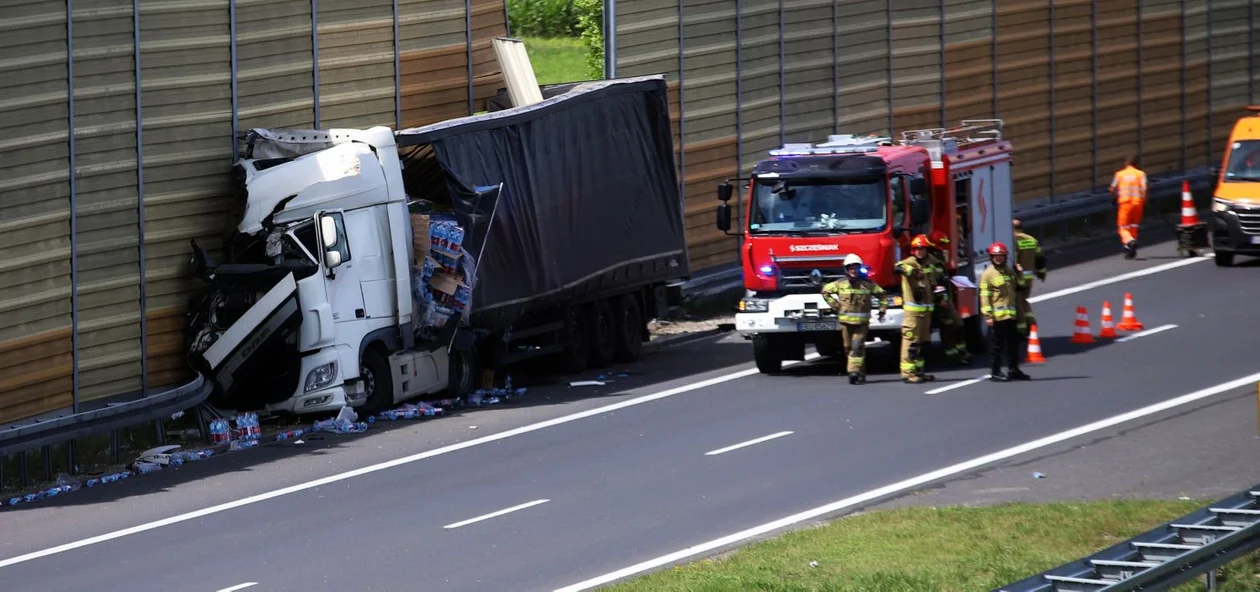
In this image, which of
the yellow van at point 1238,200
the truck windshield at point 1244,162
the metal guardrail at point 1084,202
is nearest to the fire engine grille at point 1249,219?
the yellow van at point 1238,200

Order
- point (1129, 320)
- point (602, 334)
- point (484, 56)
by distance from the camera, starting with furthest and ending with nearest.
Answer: point (484, 56) → point (602, 334) → point (1129, 320)

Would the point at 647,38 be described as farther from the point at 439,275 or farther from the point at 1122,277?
the point at 1122,277

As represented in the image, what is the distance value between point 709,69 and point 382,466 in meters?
13.0

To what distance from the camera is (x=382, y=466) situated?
19.2 meters

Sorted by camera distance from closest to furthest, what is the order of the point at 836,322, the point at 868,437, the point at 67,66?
the point at 868,437 → the point at 67,66 → the point at 836,322

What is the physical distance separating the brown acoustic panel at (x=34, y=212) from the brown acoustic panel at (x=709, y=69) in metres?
11.7

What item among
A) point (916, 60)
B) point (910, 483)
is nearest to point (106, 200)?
point (910, 483)

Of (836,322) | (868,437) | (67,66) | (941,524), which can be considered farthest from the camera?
(836,322)

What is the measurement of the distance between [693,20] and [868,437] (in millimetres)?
12321

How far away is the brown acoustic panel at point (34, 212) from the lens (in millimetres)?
20125

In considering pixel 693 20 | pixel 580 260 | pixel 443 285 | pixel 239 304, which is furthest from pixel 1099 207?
pixel 239 304

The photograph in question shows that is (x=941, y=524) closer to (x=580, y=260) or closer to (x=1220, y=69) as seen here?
(x=580, y=260)

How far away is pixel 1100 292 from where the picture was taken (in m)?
28.9

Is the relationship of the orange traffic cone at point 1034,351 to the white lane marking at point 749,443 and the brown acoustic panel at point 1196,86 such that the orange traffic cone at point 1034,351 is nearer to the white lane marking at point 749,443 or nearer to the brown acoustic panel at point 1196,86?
the white lane marking at point 749,443
